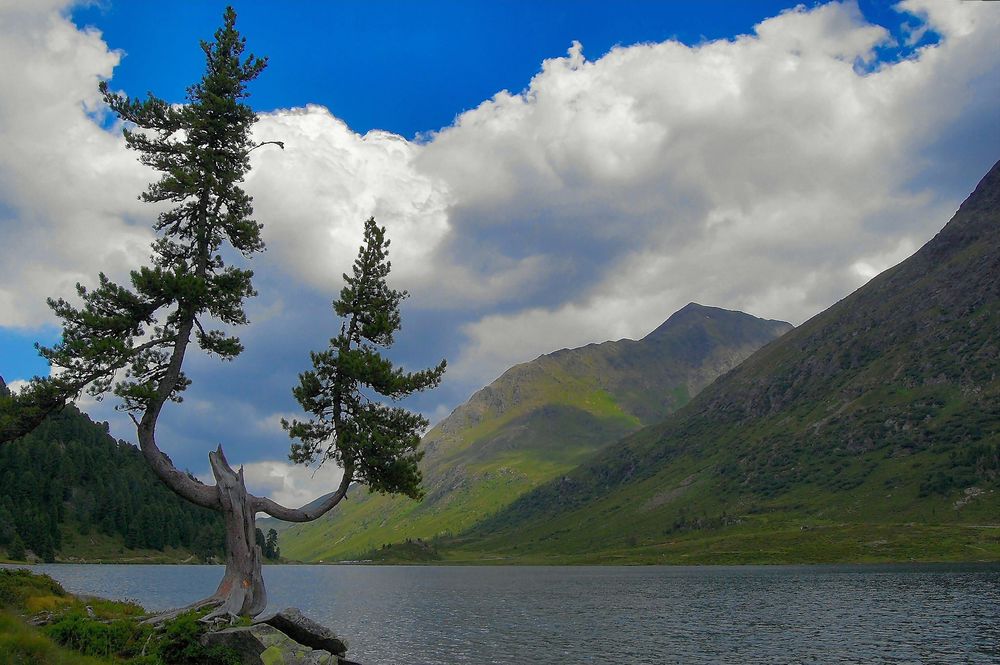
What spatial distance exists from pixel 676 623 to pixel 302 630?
5865 cm

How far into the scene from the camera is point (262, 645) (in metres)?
30.8

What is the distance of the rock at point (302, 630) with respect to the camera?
115 feet

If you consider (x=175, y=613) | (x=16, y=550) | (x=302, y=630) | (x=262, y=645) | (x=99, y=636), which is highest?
(x=99, y=636)

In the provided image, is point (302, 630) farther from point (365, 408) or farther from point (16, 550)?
point (16, 550)

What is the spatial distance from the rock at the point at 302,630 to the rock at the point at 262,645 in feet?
4.10

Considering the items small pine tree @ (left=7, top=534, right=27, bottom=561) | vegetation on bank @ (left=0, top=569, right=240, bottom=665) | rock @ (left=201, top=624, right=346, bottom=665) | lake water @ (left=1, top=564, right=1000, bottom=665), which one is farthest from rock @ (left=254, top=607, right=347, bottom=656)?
small pine tree @ (left=7, top=534, right=27, bottom=561)

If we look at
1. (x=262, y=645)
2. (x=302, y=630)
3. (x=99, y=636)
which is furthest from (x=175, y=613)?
(x=302, y=630)

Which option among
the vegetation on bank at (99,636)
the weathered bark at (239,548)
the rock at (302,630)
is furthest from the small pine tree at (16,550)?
the rock at (302,630)

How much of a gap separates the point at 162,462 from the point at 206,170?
17483 millimetres

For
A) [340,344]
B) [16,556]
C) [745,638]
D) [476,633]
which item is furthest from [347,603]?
[16,556]

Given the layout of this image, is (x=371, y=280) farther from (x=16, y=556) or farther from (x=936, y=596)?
(x=16, y=556)

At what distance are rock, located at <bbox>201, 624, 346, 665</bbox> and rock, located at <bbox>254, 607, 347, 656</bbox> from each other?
1.25m

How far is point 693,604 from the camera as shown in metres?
106

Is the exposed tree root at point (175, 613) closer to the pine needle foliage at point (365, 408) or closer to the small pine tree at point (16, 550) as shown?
the pine needle foliage at point (365, 408)
